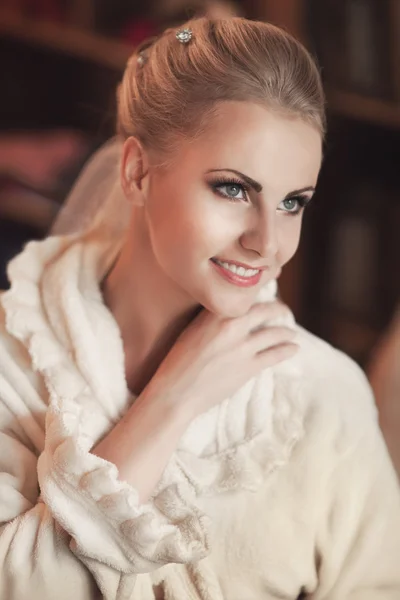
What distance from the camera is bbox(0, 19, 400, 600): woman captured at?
2.97 feet

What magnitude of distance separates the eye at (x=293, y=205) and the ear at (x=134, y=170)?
0.18 meters

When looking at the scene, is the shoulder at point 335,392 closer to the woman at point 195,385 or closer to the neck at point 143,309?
the woman at point 195,385

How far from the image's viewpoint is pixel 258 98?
91 centimetres

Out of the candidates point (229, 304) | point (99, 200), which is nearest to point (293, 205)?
point (229, 304)

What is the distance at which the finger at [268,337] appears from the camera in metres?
1.04

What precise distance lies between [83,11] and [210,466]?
2022 mm

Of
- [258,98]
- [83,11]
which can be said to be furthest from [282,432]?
[83,11]

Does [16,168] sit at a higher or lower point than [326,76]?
lower

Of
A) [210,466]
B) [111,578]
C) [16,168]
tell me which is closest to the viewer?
[111,578]

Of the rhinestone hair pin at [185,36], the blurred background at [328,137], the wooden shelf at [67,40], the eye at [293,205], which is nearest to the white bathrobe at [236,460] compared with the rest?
the eye at [293,205]

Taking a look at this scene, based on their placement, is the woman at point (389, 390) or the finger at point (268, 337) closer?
the finger at point (268, 337)

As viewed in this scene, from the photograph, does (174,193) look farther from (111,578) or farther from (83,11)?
(83,11)

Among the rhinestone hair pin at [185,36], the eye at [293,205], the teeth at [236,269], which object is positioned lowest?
the teeth at [236,269]

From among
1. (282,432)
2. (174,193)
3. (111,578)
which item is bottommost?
(111,578)
